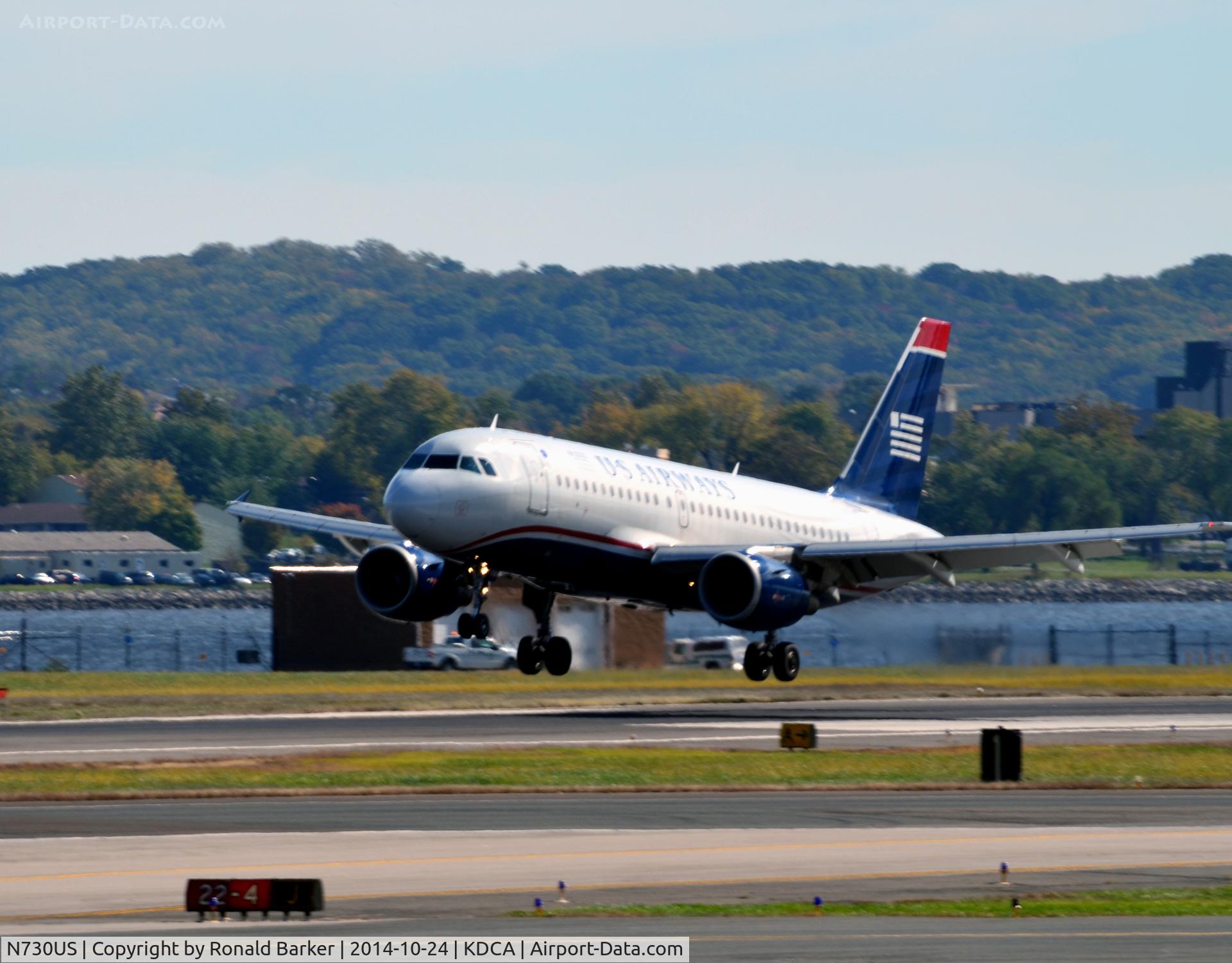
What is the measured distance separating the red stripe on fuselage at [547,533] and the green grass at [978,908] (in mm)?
25235

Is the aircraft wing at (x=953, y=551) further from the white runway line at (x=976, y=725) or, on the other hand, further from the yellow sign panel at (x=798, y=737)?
the yellow sign panel at (x=798, y=737)

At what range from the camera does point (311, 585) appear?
8281cm

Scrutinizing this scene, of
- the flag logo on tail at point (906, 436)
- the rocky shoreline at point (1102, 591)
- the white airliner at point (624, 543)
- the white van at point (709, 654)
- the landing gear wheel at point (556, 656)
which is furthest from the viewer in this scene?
the rocky shoreline at point (1102, 591)

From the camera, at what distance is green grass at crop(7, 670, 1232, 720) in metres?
61.1

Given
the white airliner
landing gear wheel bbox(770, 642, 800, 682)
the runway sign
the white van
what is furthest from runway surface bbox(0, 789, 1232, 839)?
the white van

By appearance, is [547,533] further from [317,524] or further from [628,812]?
[628,812]

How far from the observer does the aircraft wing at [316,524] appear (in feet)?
192

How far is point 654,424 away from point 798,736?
138 m

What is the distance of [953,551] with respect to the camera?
58562mm

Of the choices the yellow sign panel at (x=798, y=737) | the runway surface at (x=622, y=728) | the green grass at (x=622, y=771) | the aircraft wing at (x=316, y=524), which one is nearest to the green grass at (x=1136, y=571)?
the runway surface at (x=622, y=728)

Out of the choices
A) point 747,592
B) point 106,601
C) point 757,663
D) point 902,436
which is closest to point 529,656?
point 747,592

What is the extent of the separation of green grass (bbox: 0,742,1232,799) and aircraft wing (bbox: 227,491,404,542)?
1474 centimetres

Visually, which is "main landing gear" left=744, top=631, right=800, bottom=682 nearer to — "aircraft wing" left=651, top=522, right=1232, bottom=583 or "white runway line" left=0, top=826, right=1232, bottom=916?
"aircraft wing" left=651, top=522, right=1232, bottom=583

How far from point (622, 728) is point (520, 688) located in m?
18.0
